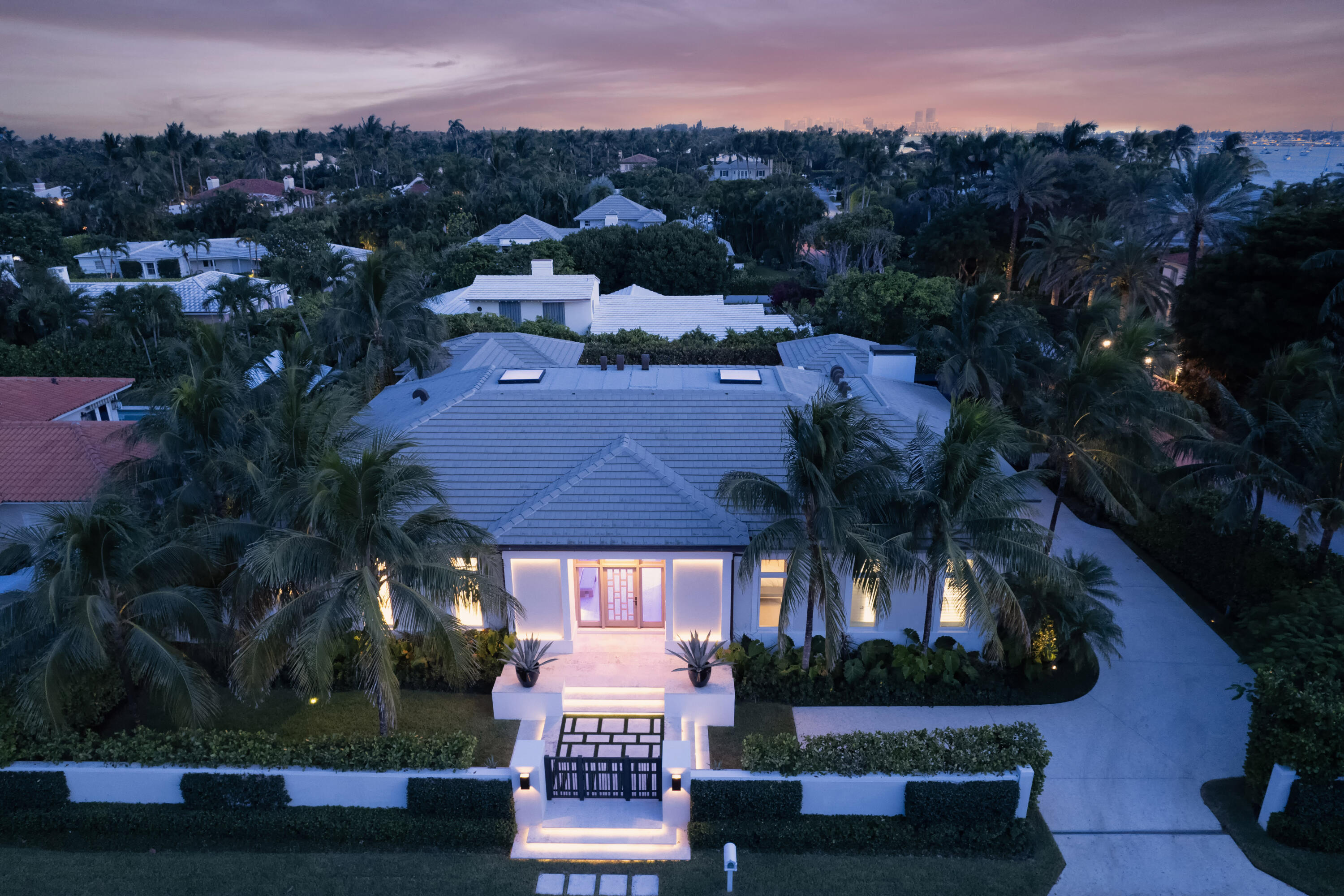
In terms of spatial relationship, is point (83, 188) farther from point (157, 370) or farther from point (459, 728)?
point (459, 728)

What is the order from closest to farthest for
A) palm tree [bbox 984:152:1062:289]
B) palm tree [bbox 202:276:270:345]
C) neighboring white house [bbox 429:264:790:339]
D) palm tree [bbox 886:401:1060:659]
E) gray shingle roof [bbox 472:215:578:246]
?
palm tree [bbox 886:401:1060:659] < neighboring white house [bbox 429:264:790:339] < palm tree [bbox 202:276:270:345] < palm tree [bbox 984:152:1062:289] < gray shingle roof [bbox 472:215:578:246]

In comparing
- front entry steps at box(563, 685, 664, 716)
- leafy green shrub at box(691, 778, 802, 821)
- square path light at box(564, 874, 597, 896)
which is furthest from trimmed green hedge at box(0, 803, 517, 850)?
leafy green shrub at box(691, 778, 802, 821)

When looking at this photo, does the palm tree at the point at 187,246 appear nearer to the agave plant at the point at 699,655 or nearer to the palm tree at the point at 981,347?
the palm tree at the point at 981,347

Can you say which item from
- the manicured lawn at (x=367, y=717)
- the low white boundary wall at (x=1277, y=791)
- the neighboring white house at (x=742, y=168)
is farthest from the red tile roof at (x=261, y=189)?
the low white boundary wall at (x=1277, y=791)

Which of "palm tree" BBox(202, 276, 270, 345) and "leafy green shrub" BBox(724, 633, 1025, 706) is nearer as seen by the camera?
"leafy green shrub" BBox(724, 633, 1025, 706)

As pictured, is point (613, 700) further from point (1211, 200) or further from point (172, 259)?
point (172, 259)

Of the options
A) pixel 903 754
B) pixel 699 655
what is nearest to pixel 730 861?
A: pixel 903 754

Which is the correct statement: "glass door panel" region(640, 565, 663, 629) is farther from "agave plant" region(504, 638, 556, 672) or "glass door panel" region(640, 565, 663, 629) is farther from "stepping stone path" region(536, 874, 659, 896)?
"stepping stone path" region(536, 874, 659, 896)
